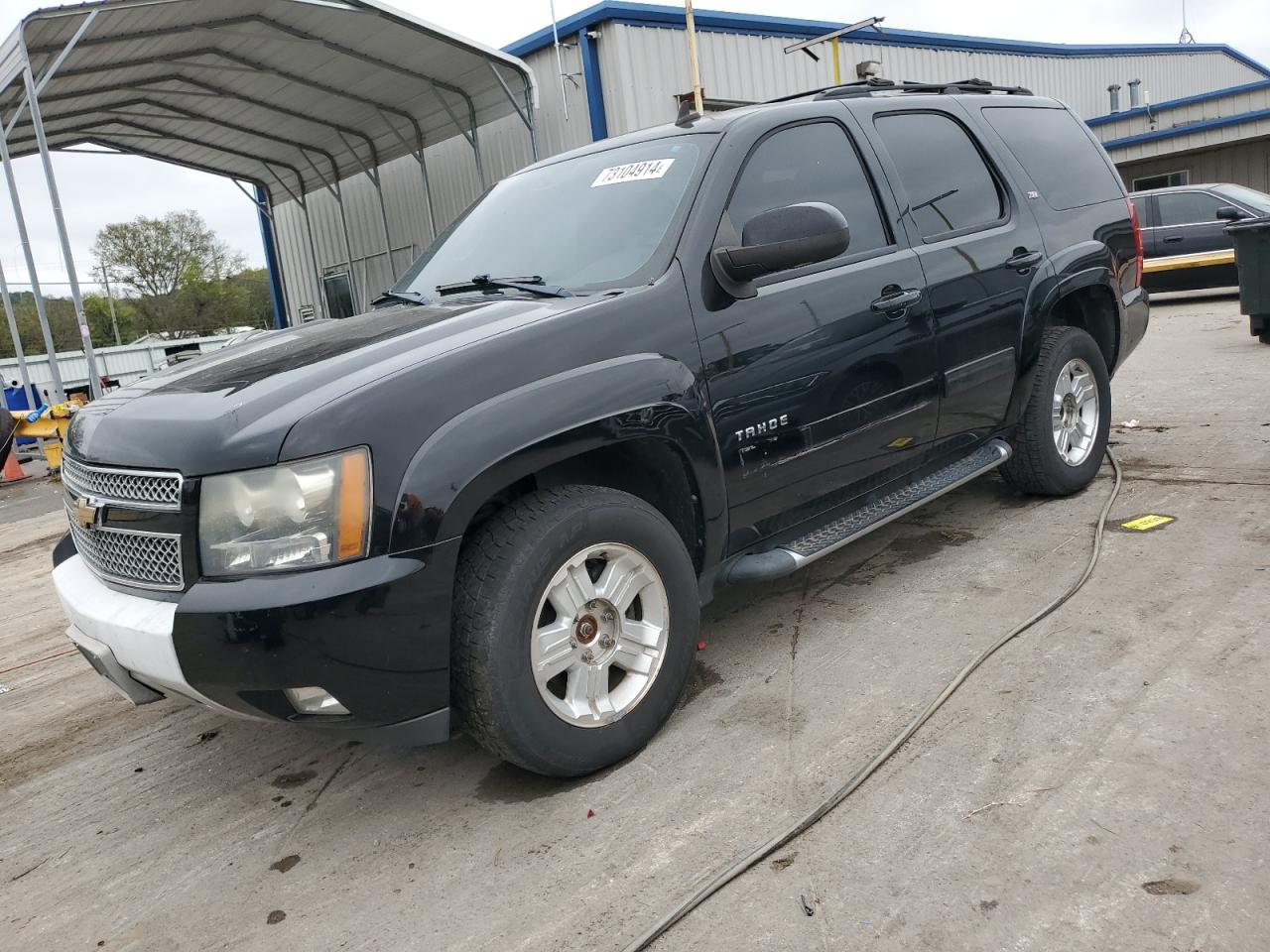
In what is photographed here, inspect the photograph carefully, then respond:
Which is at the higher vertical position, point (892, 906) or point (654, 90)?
point (654, 90)

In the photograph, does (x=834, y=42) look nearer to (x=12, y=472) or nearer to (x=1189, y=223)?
(x=1189, y=223)

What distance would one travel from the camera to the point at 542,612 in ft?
8.77

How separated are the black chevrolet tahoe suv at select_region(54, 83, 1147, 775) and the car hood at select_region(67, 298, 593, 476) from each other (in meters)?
0.01

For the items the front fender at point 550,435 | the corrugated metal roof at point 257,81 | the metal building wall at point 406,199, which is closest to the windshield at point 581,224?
the front fender at point 550,435

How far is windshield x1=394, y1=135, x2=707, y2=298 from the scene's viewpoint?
10.4ft

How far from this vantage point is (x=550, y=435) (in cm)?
256

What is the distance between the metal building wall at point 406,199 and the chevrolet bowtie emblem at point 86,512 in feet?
41.4

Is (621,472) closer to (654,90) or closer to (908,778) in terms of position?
(908,778)

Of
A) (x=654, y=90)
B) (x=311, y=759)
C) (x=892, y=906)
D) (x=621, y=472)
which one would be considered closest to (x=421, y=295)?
(x=621, y=472)

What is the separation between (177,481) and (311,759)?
1176 millimetres

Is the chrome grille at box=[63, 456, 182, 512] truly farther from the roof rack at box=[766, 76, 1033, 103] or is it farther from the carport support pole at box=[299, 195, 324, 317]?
the carport support pole at box=[299, 195, 324, 317]

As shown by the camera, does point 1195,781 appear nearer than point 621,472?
Yes

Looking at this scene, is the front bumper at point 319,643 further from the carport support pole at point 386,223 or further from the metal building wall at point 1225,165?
the metal building wall at point 1225,165

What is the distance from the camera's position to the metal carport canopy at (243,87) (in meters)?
11.9
